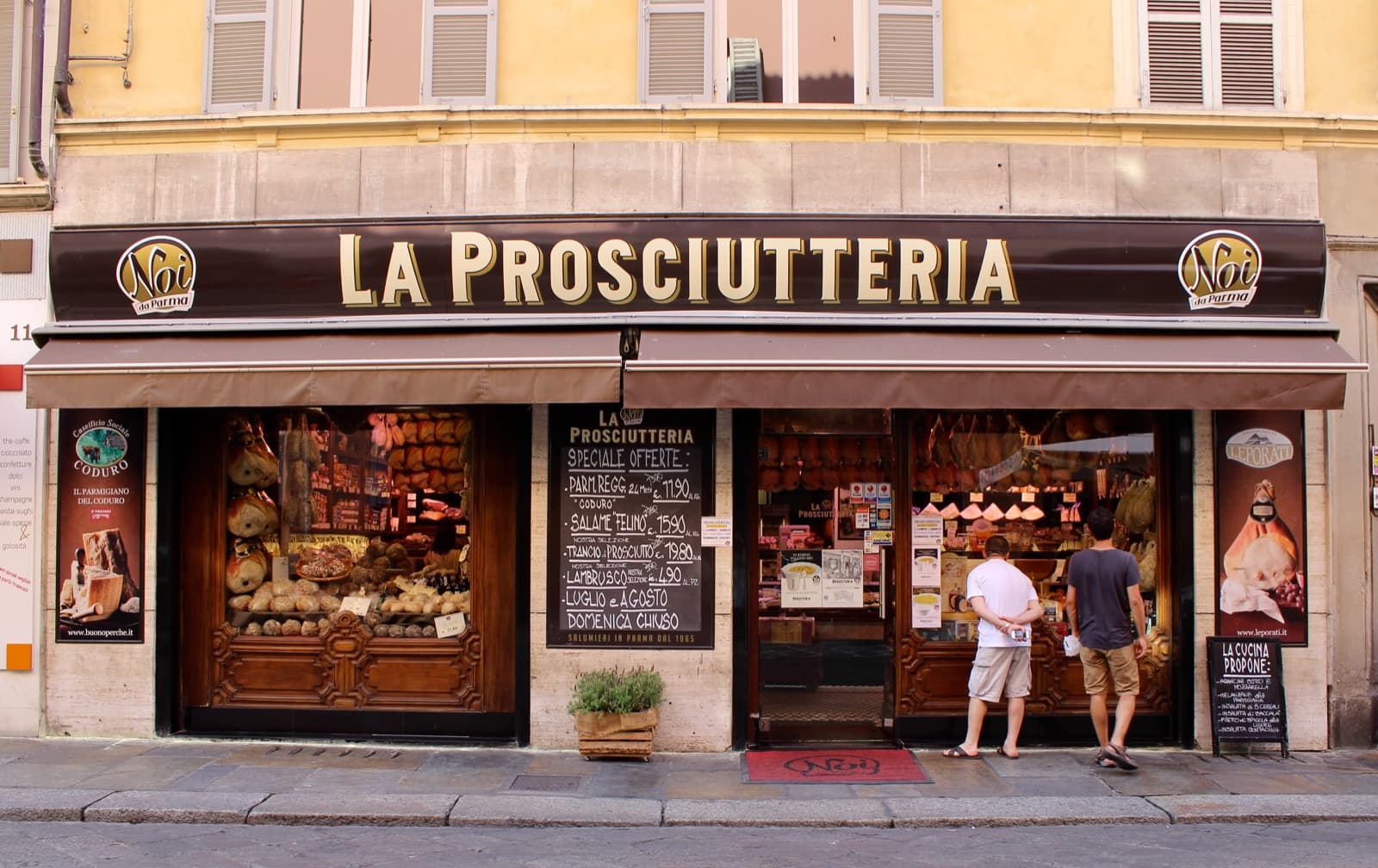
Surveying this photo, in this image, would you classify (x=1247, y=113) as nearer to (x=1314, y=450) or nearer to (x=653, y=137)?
(x=1314, y=450)

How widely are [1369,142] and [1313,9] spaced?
126cm

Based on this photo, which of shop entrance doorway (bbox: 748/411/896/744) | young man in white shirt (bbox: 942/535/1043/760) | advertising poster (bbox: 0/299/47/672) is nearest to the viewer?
young man in white shirt (bbox: 942/535/1043/760)

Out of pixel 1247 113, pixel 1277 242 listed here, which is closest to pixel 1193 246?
pixel 1277 242

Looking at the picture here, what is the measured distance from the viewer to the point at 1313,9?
9.05 m

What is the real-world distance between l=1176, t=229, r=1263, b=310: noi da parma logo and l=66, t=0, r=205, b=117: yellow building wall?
836cm

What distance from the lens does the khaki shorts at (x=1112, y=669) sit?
25.8ft

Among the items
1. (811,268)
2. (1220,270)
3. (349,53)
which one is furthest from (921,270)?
(349,53)

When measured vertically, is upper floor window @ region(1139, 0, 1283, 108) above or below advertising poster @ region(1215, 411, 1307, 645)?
above

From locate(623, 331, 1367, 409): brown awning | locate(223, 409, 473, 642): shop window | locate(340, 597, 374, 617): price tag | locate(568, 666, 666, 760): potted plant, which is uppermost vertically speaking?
locate(623, 331, 1367, 409): brown awning

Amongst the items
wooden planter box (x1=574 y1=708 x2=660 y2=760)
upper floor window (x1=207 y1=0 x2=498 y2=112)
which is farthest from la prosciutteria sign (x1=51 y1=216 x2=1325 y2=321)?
wooden planter box (x1=574 y1=708 x2=660 y2=760)

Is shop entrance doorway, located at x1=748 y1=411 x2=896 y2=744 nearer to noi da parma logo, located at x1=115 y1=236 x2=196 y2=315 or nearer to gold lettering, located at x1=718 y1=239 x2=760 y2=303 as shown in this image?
gold lettering, located at x1=718 y1=239 x2=760 y2=303

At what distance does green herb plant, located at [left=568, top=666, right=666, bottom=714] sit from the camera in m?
7.95

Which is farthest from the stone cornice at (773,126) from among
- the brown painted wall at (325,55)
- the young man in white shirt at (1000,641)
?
the young man in white shirt at (1000,641)

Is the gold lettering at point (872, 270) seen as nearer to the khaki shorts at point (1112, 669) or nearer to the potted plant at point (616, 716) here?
the khaki shorts at point (1112, 669)
